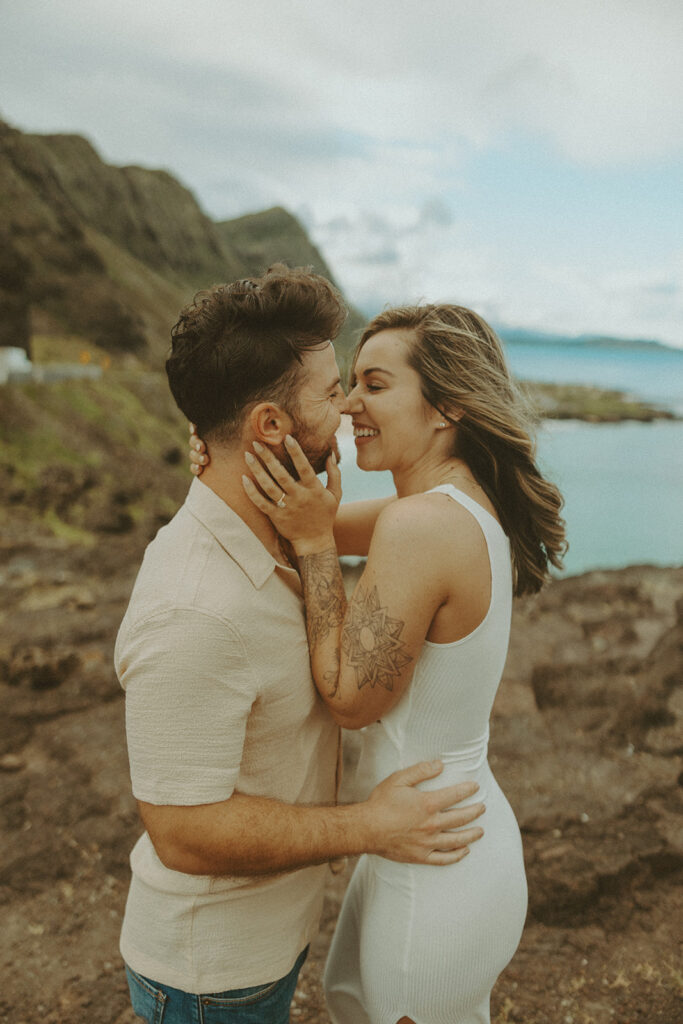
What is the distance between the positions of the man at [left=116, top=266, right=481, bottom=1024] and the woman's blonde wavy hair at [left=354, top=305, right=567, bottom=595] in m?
0.42

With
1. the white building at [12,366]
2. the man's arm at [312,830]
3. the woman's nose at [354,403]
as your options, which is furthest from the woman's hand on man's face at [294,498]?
the white building at [12,366]

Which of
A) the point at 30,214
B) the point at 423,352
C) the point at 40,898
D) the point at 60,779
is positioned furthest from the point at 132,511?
the point at 30,214

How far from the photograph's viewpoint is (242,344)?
2.11 meters

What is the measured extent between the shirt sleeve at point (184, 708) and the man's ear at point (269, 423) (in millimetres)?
593

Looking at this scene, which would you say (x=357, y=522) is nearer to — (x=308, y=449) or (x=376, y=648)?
(x=308, y=449)

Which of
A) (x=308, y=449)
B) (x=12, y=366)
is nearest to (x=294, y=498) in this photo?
(x=308, y=449)

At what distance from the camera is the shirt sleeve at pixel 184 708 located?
1.87 meters

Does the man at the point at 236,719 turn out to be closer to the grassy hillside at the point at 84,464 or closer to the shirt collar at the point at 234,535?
the shirt collar at the point at 234,535

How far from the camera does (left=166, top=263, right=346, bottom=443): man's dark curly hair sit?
2.11 meters

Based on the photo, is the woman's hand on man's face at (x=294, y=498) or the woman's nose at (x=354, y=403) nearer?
the woman's hand on man's face at (x=294, y=498)

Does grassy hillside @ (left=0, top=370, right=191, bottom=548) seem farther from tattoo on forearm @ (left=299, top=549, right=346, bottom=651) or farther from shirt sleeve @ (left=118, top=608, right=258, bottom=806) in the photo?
shirt sleeve @ (left=118, top=608, right=258, bottom=806)

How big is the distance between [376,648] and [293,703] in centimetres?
30

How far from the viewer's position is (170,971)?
6.92 ft

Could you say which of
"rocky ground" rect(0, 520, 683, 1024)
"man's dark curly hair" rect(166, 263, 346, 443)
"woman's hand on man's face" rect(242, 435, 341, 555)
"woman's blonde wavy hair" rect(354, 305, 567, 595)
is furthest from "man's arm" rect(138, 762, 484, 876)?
"rocky ground" rect(0, 520, 683, 1024)
